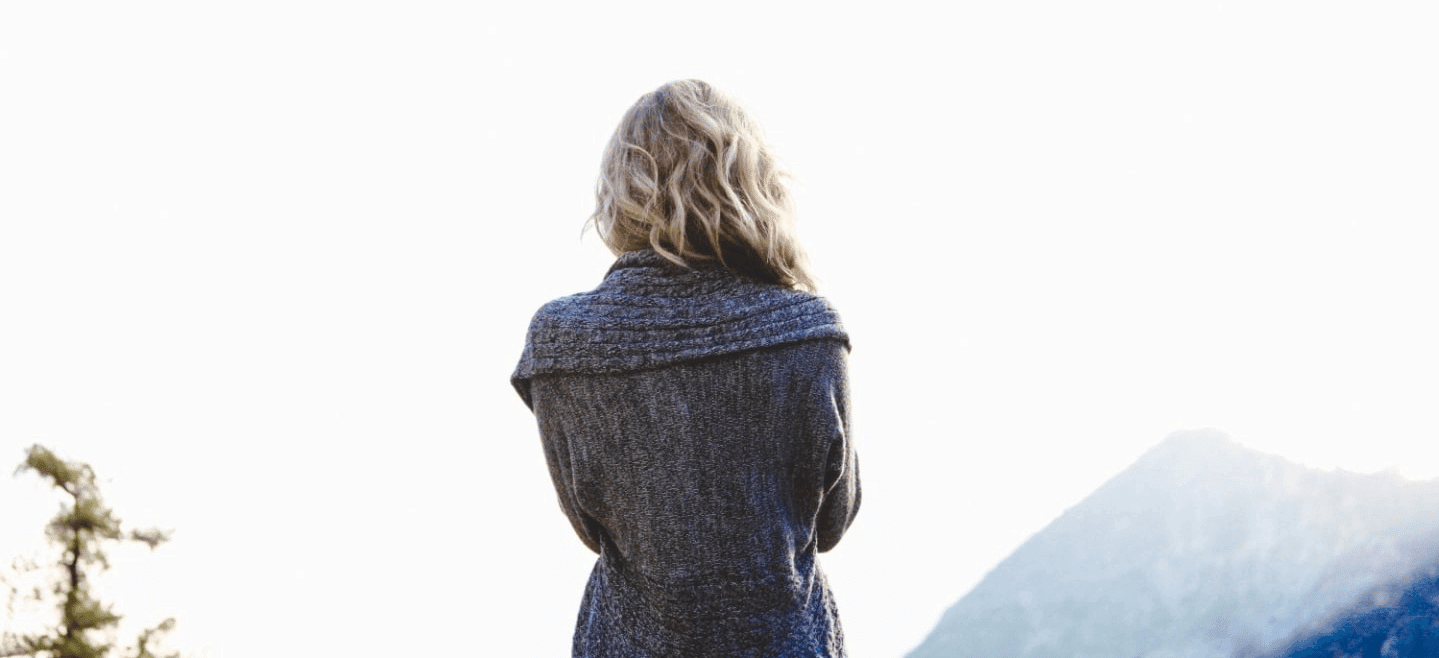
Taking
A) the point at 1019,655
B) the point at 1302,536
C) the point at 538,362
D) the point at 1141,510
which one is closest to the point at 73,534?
the point at 538,362

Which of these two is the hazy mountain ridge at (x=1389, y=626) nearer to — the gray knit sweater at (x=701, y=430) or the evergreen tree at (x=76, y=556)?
the gray knit sweater at (x=701, y=430)

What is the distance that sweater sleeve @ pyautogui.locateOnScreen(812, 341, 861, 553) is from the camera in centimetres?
135

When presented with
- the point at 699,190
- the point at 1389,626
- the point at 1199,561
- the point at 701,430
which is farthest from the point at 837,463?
the point at 1199,561

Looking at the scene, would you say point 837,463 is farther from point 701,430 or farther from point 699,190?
point 699,190

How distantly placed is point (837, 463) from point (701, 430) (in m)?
0.21

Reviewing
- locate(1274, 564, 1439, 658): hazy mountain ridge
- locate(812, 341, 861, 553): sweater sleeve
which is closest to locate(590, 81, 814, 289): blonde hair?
locate(812, 341, 861, 553): sweater sleeve

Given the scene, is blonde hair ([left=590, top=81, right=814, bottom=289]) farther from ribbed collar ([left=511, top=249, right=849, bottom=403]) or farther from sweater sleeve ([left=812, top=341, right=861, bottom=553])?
sweater sleeve ([left=812, top=341, right=861, bottom=553])

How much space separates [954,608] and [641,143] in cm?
564

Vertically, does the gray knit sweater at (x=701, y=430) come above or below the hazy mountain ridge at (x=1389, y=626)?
above

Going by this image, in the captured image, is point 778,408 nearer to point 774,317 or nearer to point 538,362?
point 774,317

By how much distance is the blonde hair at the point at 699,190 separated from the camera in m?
1.36

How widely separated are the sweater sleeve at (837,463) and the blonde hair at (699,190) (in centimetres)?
16

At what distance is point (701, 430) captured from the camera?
1.33 m

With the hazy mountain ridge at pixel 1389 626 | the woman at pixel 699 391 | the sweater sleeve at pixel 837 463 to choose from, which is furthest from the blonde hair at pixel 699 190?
the hazy mountain ridge at pixel 1389 626
